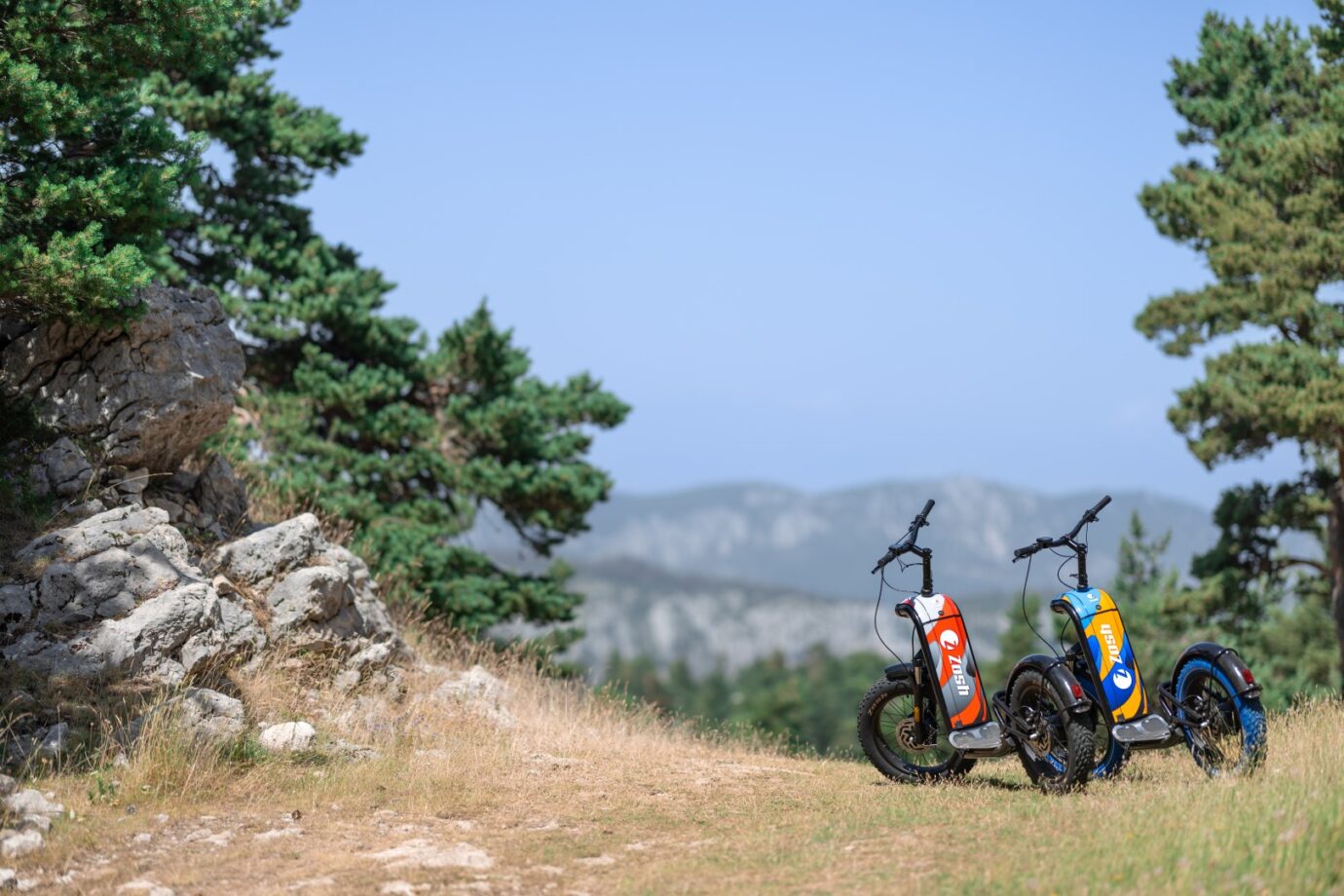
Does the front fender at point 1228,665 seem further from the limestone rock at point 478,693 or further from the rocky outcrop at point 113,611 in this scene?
the rocky outcrop at point 113,611

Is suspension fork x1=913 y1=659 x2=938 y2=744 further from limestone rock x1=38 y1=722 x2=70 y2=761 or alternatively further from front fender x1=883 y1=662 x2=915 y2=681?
limestone rock x1=38 y1=722 x2=70 y2=761

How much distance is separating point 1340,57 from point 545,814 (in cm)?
1950

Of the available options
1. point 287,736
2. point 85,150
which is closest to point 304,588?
point 287,736

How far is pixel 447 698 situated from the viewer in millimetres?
12531

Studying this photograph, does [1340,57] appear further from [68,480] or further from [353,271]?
[68,480]

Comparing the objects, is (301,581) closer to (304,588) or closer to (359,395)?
(304,588)

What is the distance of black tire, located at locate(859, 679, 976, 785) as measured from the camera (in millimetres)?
9891

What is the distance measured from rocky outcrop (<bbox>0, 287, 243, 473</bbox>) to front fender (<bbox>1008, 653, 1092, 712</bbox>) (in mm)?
8338

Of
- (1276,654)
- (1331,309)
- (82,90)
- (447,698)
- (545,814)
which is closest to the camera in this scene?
(545,814)

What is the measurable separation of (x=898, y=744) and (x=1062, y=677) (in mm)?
1871

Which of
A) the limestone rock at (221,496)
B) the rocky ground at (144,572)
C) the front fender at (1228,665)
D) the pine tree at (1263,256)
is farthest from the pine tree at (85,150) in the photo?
the pine tree at (1263,256)

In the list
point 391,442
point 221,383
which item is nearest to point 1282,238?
point 391,442

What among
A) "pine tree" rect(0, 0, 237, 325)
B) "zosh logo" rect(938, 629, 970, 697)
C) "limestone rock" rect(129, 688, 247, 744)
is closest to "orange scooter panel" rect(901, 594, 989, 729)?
"zosh logo" rect(938, 629, 970, 697)

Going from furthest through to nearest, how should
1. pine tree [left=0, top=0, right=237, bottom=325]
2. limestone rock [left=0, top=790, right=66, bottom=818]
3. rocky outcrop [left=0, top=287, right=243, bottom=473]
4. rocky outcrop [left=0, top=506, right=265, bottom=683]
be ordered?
rocky outcrop [left=0, top=287, right=243, bottom=473], pine tree [left=0, top=0, right=237, bottom=325], rocky outcrop [left=0, top=506, right=265, bottom=683], limestone rock [left=0, top=790, right=66, bottom=818]
